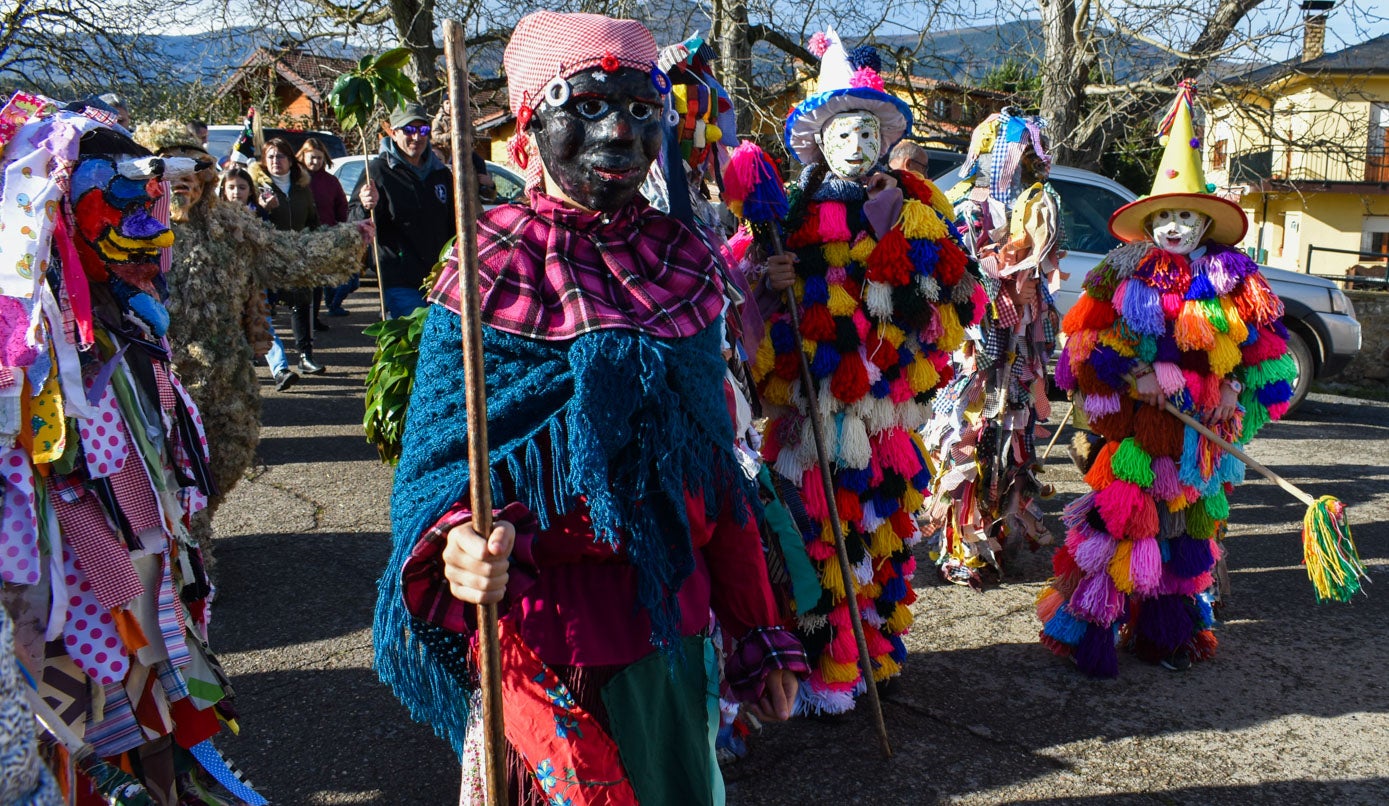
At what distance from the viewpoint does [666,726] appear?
6.52 ft

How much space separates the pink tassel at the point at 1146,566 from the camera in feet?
14.1

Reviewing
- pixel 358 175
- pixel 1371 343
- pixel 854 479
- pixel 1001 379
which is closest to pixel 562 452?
pixel 854 479

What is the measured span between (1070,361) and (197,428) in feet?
11.2

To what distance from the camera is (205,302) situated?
15.2 feet

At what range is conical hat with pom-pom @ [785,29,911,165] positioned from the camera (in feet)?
12.5

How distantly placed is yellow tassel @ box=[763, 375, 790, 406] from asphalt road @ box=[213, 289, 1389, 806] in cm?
121

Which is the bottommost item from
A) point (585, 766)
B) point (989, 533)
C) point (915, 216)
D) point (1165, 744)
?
point (1165, 744)

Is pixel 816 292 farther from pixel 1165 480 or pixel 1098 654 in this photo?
pixel 1098 654

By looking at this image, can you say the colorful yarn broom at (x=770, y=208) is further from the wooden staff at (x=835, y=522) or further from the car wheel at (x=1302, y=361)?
the car wheel at (x=1302, y=361)

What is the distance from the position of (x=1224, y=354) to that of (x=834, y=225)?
1.70m

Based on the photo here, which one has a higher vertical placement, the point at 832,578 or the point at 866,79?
the point at 866,79

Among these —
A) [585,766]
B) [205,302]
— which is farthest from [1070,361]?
[205,302]

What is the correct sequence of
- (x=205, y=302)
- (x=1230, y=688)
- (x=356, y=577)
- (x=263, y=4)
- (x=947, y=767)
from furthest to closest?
(x=263, y=4)
(x=356, y=577)
(x=205, y=302)
(x=1230, y=688)
(x=947, y=767)

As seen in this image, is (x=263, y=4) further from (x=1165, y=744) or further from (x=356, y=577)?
(x=1165, y=744)
